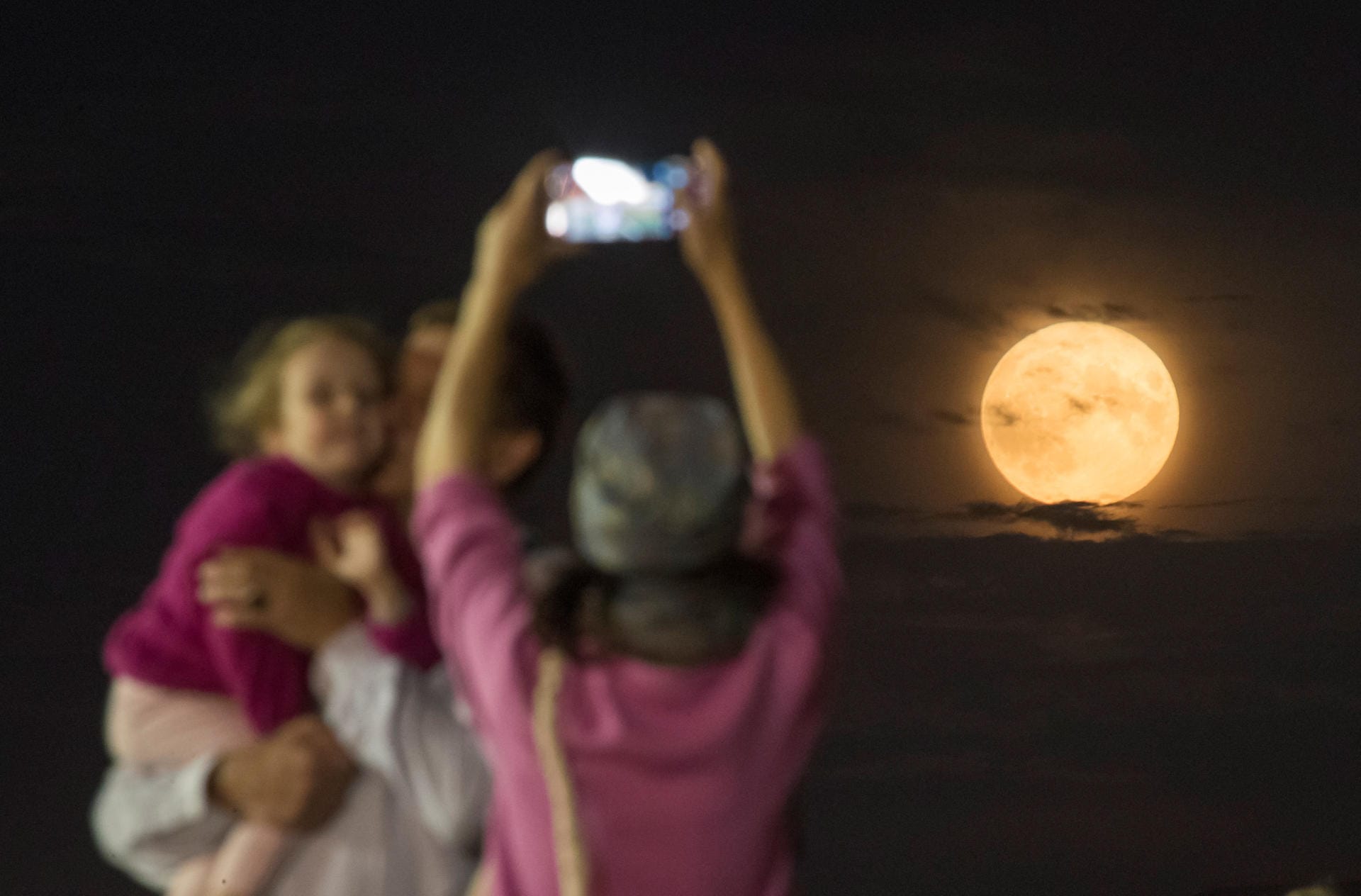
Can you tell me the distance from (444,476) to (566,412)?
1.27 ft

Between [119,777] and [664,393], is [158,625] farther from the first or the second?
[664,393]

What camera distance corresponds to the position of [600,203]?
1.72m

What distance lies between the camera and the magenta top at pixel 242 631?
1.84 metres

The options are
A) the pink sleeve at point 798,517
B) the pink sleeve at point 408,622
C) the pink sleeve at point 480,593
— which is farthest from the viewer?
the pink sleeve at point 408,622

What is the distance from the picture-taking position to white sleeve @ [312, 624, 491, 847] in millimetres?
1796

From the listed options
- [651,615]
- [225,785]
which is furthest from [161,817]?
[651,615]

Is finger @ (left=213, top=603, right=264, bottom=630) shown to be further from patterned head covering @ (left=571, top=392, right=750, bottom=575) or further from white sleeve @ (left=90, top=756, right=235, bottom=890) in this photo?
patterned head covering @ (left=571, top=392, right=750, bottom=575)

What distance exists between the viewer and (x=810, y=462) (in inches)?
69.5

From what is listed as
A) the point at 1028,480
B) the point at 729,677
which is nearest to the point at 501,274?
the point at 729,677

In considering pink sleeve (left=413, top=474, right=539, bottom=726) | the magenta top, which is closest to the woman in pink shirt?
pink sleeve (left=413, top=474, right=539, bottom=726)

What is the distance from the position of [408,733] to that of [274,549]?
242 millimetres

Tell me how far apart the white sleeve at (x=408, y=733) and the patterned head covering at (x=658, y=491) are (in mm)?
282

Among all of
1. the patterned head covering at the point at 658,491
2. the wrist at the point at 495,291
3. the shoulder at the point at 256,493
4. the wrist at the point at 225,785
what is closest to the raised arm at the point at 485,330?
the wrist at the point at 495,291

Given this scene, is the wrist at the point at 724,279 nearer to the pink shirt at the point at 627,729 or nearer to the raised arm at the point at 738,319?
the raised arm at the point at 738,319
